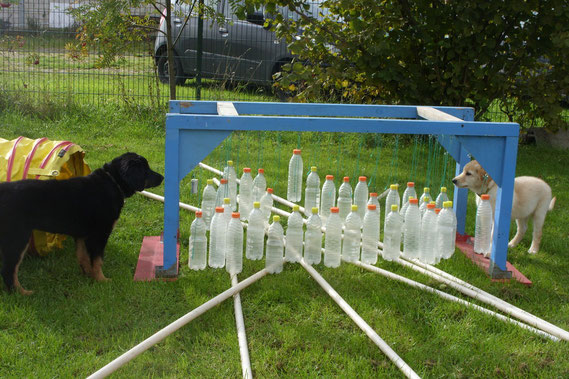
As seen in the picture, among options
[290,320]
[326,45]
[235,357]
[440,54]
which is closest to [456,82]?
[440,54]

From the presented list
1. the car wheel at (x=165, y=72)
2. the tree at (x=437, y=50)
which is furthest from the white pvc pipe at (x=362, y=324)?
the car wheel at (x=165, y=72)

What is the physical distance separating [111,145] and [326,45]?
3431 mm

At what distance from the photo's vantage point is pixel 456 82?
28.1ft

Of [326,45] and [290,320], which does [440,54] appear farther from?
[290,320]

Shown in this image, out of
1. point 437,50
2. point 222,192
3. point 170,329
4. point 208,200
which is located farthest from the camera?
point 437,50

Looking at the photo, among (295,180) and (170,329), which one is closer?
(170,329)

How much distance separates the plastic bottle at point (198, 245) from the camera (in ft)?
15.5

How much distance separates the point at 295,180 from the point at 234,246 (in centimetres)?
181

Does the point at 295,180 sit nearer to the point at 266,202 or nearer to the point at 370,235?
the point at 266,202

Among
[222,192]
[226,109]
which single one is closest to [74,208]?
[222,192]

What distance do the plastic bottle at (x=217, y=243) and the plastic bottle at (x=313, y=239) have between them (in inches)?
25.3

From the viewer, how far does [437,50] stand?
872cm

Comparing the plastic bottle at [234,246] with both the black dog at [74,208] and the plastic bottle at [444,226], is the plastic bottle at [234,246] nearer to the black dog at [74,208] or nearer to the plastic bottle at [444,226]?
the black dog at [74,208]

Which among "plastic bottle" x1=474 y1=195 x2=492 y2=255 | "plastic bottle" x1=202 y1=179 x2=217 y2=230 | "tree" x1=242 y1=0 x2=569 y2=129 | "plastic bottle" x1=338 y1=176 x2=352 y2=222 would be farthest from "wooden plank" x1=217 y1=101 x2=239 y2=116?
"tree" x1=242 y1=0 x2=569 y2=129
